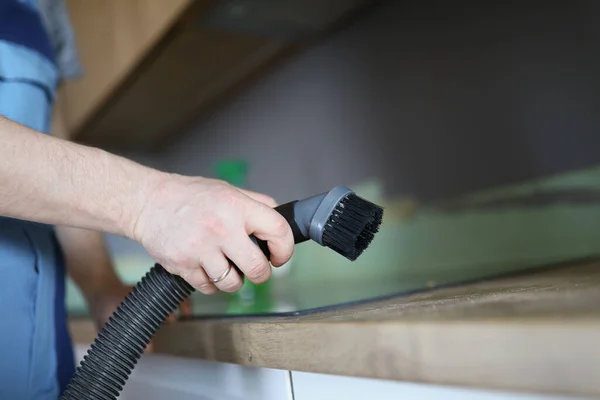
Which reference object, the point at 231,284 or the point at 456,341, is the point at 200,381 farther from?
the point at 456,341

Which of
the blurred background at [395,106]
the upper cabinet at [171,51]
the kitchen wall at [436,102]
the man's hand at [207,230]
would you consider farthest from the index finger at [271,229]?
the kitchen wall at [436,102]

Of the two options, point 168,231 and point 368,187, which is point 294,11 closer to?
point 368,187

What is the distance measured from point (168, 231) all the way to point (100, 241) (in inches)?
15.4

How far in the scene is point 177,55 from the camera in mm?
1167

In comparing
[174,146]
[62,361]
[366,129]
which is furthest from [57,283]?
[174,146]

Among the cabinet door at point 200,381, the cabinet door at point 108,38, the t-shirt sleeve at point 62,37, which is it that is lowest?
the cabinet door at point 200,381

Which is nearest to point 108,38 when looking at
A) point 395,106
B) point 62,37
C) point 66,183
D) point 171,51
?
point 171,51

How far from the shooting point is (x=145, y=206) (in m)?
0.45

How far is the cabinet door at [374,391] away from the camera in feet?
1.01

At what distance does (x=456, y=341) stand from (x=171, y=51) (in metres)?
0.97

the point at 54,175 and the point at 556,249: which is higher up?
the point at 556,249

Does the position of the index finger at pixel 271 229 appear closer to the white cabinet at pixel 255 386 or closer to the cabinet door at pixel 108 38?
A: the white cabinet at pixel 255 386

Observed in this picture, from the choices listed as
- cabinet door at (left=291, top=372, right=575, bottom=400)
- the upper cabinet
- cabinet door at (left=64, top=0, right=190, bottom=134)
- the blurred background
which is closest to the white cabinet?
cabinet door at (left=291, top=372, right=575, bottom=400)

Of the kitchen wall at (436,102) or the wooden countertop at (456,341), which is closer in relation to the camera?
the wooden countertop at (456,341)
